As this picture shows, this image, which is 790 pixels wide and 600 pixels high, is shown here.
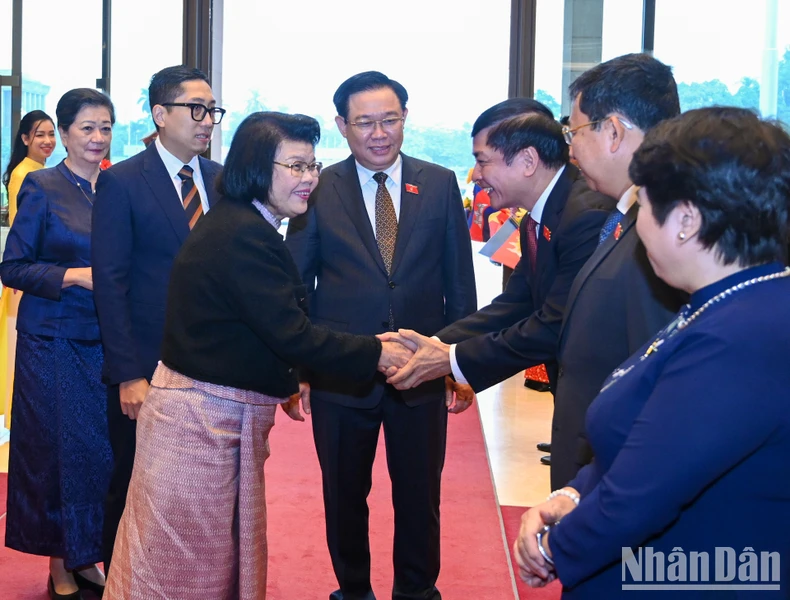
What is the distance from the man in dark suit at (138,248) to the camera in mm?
2822

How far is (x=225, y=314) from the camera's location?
2.22m

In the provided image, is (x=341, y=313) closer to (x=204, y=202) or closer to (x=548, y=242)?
(x=204, y=202)

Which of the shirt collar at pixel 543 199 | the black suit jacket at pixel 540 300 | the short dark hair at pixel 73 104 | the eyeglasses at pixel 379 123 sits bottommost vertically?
the black suit jacket at pixel 540 300

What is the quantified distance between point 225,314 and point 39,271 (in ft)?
3.69

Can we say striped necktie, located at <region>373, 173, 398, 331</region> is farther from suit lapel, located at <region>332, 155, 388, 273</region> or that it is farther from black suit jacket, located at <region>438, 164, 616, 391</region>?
black suit jacket, located at <region>438, 164, 616, 391</region>

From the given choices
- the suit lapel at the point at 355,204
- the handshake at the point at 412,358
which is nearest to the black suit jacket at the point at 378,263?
the suit lapel at the point at 355,204

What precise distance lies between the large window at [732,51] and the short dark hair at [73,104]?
14.2 ft

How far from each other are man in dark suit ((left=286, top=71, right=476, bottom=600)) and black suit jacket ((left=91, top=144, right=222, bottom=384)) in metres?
0.40

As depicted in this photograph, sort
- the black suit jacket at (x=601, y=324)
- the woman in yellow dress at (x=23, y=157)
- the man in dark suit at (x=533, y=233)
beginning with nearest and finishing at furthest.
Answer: the black suit jacket at (x=601, y=324) < the man in dark suit at (x=533, y=233) < the woman in yellow dress at (x=23, y=157)

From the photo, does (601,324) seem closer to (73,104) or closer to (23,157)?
(73,104)

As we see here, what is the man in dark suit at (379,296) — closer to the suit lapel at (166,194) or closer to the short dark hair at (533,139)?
the suit lapel at (166,194)

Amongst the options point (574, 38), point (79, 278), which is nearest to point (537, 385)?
point (574, 38)

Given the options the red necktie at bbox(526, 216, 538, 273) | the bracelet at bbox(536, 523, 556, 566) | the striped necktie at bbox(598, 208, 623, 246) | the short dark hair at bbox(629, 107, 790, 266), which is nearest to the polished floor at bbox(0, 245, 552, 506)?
the red necktie at bbox(526, 216, 538, 273)

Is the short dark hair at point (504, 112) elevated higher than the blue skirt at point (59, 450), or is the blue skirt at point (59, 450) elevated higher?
the short dark hair at point (504, 112)
